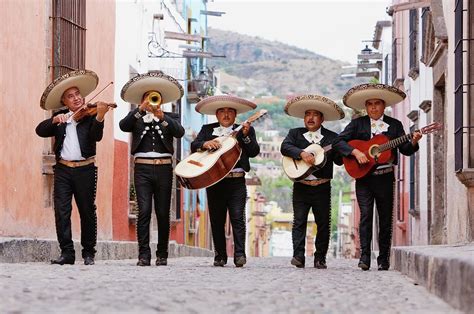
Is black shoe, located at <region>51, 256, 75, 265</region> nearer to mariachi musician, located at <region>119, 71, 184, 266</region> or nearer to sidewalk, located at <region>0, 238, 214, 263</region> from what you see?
sidewalk, located at <region>0, 238, 214, 263</region>

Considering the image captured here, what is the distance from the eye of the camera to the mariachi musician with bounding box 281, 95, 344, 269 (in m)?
13.3

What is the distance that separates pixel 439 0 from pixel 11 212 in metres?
6.54

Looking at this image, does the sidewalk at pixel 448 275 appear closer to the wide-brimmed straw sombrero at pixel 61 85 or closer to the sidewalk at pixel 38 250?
the wide-brimmed straw sombrero at pixel 61 85

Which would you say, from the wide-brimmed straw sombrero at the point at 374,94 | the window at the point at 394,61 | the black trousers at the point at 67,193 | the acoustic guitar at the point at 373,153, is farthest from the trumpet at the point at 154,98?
the window at the point at 394,61

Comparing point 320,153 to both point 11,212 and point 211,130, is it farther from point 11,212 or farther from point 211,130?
point 11,212

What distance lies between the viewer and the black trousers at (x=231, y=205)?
13.5 m

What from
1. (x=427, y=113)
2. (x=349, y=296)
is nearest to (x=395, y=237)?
(x=427, y=113)

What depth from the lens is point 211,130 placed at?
13.6 meters

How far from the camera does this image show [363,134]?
12.7 meters

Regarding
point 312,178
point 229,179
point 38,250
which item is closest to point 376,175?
point 312,178

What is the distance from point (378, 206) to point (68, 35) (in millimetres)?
5854

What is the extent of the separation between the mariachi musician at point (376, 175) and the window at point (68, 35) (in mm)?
4880

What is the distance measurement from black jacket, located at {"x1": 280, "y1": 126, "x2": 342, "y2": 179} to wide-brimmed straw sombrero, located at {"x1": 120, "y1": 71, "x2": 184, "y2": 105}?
51.3 inches

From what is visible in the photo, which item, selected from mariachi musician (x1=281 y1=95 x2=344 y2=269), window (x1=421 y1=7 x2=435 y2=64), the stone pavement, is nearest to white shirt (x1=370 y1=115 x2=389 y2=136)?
mariachi musician (x1=281 y1=95 x2=344 y2=269)
